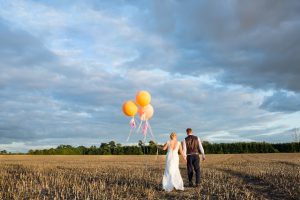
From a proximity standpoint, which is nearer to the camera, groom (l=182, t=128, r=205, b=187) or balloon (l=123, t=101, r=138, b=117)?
balloon (l=123, t=101, r=138, b=117)

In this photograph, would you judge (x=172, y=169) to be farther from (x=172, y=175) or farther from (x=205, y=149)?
(x=205, y=149)

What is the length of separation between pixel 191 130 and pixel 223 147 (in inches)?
1965

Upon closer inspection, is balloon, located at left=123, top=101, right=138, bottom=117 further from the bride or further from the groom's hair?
the groom's hair

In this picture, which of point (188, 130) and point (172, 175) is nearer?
point (172, 175)

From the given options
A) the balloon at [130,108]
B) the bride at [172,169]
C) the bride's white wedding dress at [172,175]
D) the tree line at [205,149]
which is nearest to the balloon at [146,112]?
the balloon at [130,108]

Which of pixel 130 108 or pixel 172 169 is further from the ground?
pixel 130 108

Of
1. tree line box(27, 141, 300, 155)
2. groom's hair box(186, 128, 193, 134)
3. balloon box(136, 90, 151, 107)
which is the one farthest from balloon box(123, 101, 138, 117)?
tree line box(27, 141, 300, 155)

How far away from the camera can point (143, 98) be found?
15312 mm

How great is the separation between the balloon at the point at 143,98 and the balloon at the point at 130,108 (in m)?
0.23

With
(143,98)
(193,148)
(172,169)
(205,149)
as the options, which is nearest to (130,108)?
(143,98)

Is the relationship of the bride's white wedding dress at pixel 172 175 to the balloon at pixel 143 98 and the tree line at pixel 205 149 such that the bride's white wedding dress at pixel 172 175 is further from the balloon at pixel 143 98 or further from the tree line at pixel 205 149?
the tree line at pixel 205 149

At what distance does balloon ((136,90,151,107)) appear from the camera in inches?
603

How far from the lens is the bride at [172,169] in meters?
15.7

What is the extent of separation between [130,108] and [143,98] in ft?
1.93
